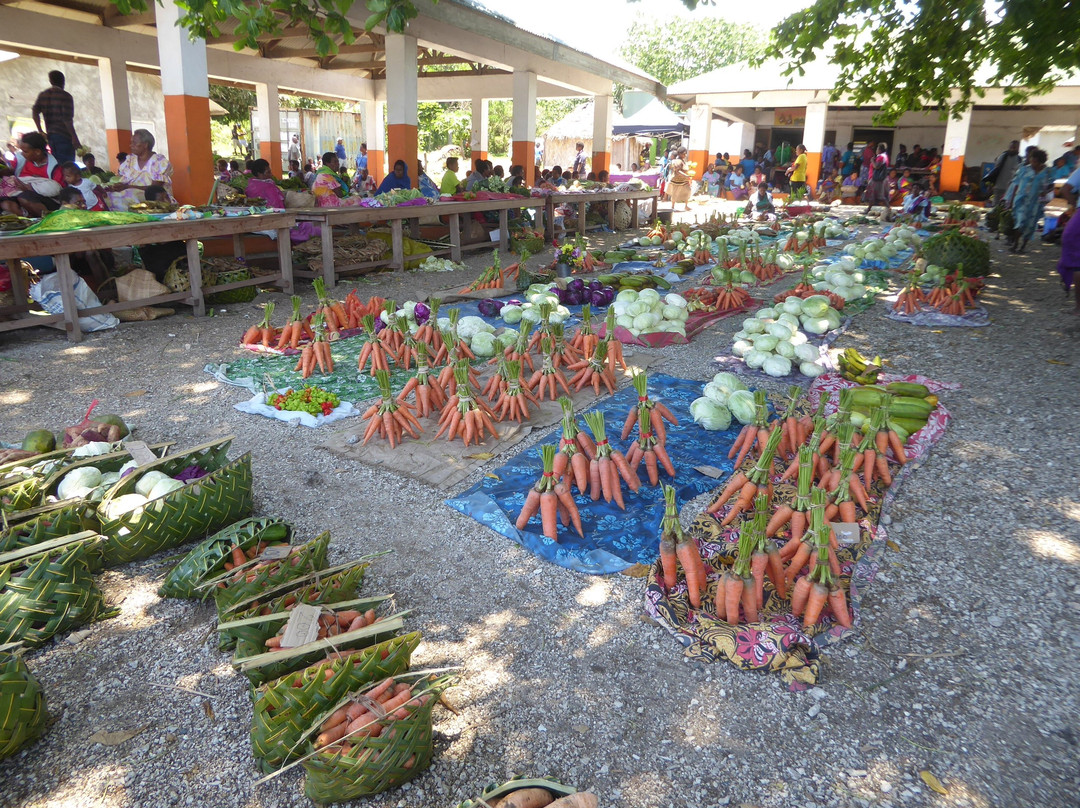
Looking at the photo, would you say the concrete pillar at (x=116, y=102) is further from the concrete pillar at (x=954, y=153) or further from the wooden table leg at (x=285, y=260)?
the concrete pillar at (x=954, y=153)

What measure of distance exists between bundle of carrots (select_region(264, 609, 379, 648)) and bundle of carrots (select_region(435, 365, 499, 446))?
1.83 m

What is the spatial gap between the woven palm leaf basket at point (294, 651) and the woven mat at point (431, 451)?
1.52 m

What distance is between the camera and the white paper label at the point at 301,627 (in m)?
2.15

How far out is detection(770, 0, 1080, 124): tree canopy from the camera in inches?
282

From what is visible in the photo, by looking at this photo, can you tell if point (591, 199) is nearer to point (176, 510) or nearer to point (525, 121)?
point (525, 121)

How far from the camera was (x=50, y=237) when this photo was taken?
5660 millimetres

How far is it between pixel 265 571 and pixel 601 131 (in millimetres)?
18365

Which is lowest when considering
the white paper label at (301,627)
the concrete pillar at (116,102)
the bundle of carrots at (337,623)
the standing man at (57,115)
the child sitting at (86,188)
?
the bundle of carrots at (337,623)

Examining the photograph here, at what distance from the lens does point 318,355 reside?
538 centimetres

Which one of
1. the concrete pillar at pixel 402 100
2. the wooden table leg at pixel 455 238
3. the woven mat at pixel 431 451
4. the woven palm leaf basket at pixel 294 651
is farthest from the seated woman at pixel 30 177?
the woven palm leaf basket at pixel 294 651

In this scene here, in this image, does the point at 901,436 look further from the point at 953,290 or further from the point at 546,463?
the point at 953,290

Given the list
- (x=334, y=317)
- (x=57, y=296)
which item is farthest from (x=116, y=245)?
(x=334, y=317)

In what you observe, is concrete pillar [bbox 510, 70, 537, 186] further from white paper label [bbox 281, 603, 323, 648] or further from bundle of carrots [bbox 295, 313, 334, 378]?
white paper label [bbox 281, 603, 323, 648]

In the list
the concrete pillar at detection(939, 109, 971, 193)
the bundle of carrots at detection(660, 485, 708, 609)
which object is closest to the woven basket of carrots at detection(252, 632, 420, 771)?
the bundle of carrots at detection(660, 485, 708, 609)
